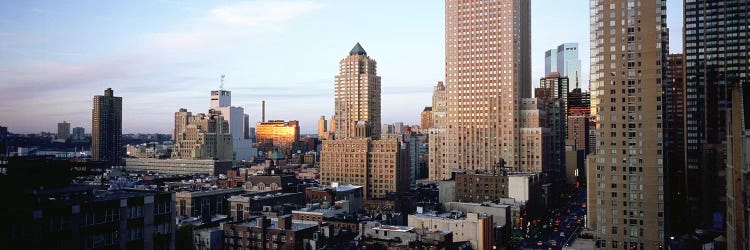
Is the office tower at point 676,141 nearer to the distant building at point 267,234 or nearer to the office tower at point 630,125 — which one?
the office tower at point 630,125

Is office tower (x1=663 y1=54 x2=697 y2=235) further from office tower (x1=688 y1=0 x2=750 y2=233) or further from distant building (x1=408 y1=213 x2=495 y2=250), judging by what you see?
distant building (x1=408 y1=213 x2=495 y2=250)

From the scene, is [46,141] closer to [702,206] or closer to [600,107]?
[600,107]

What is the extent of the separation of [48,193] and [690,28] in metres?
161

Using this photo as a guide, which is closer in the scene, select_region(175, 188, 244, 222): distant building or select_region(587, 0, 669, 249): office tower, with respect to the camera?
select_region(587, 0, 669, 249): office tower

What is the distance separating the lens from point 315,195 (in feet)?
589

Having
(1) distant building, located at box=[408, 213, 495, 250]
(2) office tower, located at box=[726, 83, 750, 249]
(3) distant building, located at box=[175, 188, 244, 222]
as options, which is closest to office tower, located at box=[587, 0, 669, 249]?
(1) distant building, located at box=[408, 213, 495, 250]

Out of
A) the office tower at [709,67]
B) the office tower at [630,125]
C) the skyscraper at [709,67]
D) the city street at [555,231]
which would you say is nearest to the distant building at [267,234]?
the office tower at [630,125]

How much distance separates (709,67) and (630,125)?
77.8 metres

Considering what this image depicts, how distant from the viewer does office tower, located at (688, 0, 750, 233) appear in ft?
510

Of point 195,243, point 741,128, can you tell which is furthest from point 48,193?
point 195,243

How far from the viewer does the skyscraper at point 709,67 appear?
15550 centimetres

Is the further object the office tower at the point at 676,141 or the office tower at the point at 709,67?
the office tower at the point at 709,67

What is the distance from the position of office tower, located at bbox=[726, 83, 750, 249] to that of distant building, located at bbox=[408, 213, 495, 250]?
2217 inches

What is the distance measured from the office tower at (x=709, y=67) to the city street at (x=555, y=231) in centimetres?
3008
